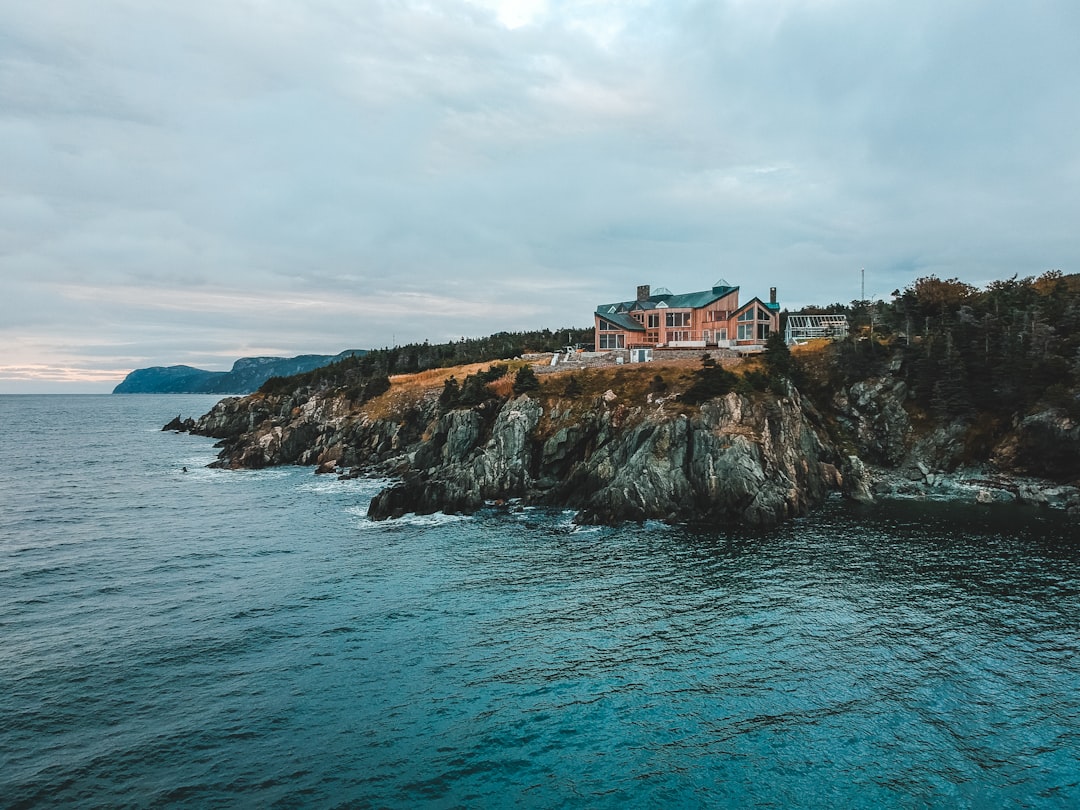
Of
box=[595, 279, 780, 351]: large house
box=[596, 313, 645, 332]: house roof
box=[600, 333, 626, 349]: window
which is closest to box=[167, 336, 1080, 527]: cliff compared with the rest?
box=[595, 279, 780, 351]: large house

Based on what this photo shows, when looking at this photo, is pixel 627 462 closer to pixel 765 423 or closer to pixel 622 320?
pixel 765 423

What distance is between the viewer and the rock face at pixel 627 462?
69.4 metres

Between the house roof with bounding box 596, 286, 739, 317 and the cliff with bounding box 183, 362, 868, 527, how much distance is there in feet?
103

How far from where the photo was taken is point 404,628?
41.9 m

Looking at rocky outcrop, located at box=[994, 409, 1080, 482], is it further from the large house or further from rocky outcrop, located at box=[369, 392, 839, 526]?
the large house

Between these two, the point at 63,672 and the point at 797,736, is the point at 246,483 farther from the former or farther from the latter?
the point at 797,736

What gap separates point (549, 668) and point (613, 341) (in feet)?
300

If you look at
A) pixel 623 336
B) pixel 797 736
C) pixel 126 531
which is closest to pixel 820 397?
pixel 623 336

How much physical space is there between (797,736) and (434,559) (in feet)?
115

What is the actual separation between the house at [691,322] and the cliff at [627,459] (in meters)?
27.5

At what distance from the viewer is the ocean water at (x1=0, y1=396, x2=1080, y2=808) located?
27000mm

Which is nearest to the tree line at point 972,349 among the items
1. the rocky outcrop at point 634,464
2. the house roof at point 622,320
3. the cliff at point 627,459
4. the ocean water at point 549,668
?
the cliff at point 627,459

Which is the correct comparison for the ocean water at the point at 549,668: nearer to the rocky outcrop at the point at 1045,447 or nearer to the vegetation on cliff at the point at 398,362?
the rocky outcrop at the point at 1045,447

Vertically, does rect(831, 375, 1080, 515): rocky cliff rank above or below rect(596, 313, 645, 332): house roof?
below
